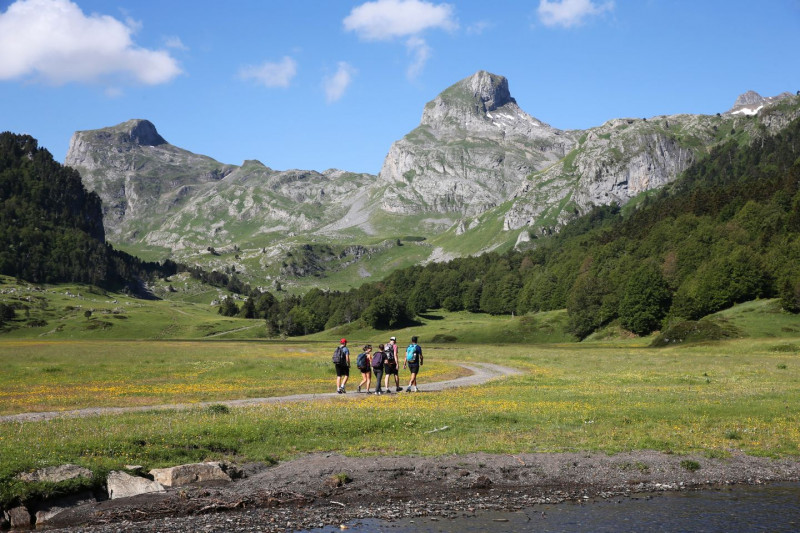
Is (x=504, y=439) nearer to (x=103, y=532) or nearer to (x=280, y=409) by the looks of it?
(x=280, y=409)

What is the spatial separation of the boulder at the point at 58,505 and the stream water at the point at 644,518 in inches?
288

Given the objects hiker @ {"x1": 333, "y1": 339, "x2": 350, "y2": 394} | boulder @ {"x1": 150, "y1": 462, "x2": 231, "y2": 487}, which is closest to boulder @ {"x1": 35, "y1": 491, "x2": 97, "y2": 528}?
boulder @ {"x1": 150, "y1": 462, "x2": 231, "y2": 487}

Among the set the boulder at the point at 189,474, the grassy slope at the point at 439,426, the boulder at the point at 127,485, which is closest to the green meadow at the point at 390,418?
the grassy slope at the point at 439,426

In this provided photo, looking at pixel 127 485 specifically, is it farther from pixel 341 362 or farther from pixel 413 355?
pixel 413 355

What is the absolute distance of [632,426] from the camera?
27.2 metres

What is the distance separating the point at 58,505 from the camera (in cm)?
1716

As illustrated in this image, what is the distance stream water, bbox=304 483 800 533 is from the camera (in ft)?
53.1

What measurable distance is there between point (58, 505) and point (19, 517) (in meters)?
1.06

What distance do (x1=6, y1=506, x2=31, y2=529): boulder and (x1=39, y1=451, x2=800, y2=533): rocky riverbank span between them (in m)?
0.82

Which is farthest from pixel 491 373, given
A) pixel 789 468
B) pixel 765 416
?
pixel 789 468

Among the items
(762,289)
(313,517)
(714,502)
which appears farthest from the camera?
(762,289)

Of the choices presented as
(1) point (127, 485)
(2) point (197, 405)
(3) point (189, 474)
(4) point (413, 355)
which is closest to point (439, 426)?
(3) point (189, 474)

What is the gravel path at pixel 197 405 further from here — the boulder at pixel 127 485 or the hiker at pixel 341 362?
the boulder at pixel 127 485

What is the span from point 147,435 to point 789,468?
77.0 ft
